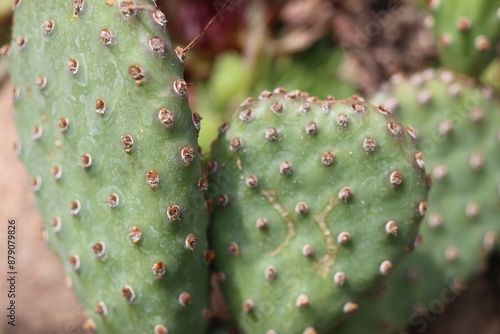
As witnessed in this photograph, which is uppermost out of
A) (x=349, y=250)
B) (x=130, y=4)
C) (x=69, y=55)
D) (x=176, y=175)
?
(x=130, y=4)

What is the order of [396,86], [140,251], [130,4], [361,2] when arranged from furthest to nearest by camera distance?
[361,2]
[396,86]
[140,251]
[130,4]

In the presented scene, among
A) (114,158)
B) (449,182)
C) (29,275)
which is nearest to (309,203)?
(114,158)

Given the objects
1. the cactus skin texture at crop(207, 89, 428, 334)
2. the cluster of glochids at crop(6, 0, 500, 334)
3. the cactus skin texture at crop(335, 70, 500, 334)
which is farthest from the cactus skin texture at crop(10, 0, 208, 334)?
the cactus skin texture at crop(335, 70, 500, 334)

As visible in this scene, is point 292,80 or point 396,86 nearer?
point 396,86

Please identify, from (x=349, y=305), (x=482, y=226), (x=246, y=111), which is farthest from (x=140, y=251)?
(x=482, y=226)

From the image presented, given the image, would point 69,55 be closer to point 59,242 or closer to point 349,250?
point 59,242

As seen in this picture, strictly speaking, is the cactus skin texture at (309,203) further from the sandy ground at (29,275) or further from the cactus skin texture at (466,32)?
the sandy ground at (29,275)

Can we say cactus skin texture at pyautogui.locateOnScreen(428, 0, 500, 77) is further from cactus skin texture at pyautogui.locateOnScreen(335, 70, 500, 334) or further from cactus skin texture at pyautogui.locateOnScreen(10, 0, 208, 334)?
cactus skin texture at pyautogui.locateOnScreen(10, 0, 208, 334)

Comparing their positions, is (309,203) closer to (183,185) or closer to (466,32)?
(183,185)
